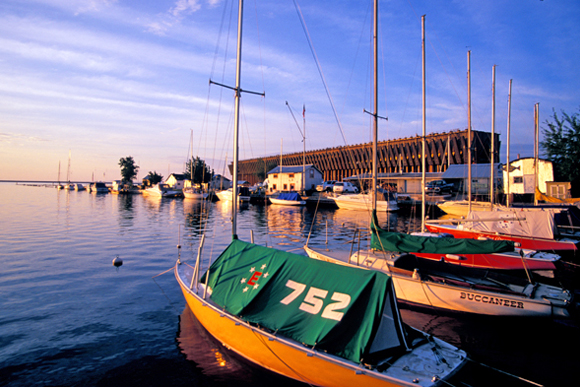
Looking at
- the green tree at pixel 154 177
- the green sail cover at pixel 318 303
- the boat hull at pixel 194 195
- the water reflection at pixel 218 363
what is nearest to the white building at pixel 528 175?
the green sail cover at pixel 318 303

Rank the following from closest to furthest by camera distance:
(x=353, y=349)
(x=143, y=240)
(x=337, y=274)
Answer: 1. (x=353, y=349)
2. (x=337, y=274)
3. (x=143, y=240)

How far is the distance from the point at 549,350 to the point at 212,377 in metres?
10.6

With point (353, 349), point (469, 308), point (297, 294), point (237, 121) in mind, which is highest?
point (237, 121)

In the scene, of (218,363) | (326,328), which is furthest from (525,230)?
(218,363)

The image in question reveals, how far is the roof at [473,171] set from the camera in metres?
57.4

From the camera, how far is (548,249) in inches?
882

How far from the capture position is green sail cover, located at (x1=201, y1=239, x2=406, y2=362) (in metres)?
7.11

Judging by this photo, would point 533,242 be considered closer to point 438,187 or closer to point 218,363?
point 218,363

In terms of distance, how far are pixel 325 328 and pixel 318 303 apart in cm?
60

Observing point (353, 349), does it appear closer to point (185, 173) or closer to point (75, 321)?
point (75, 321)

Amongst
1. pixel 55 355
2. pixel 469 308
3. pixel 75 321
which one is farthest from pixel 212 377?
pixel 469 308

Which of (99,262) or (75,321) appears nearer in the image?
(75,321)

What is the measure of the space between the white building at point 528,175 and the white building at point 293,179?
Answer: 4299 centimetres

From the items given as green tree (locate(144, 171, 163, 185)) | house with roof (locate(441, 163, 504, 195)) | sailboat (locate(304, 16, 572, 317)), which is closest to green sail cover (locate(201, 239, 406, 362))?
sailboat (locate(304, 16, 572, 317))
